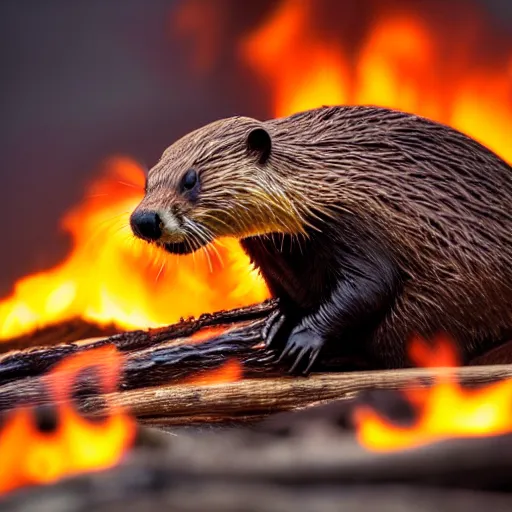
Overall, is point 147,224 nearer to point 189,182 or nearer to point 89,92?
point 189,182

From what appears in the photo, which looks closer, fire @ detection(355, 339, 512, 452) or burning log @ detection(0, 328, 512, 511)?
burning log @ detection(0, 328, 512, 511)

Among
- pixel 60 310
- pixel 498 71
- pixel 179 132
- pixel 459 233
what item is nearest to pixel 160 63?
pixel 179 132

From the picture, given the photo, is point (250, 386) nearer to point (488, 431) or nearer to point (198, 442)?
point (198, 442)

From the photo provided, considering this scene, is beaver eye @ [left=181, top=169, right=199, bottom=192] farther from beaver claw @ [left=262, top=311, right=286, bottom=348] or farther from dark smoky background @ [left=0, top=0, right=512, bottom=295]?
dark smoky background @ [left=0, top=0, right=512, bottom=295]

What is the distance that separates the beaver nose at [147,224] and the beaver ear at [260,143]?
278 millimetres

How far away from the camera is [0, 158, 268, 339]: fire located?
273 cm

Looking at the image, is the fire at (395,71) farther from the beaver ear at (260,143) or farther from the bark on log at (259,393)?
the bark on log at (259,393)

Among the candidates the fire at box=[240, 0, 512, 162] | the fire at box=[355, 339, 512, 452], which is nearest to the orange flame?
the fire at box=[240, 0, 512, 162]

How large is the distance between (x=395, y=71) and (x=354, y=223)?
0.98 metres

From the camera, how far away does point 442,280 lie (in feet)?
5.86

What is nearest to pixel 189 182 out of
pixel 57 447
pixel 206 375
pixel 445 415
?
pixel 206 375

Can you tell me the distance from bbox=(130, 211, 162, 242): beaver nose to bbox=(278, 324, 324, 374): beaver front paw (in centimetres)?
40

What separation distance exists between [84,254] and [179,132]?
56 cm

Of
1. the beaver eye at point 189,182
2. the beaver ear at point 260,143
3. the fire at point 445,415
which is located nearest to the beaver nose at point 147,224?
the beaver eye at point 189,182
